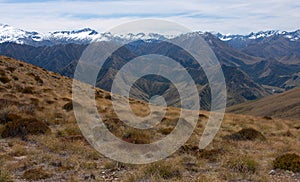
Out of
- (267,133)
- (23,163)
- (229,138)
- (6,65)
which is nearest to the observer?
(23,163)

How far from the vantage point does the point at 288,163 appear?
→ 14781mm

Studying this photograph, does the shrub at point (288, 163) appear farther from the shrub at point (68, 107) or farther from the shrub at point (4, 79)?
the shrub at point (4, 79)

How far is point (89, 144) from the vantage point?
62.0 feet

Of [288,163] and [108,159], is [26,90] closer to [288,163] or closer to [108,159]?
[108,159]

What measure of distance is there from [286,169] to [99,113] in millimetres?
18929

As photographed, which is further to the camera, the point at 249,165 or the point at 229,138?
the point at 229,138

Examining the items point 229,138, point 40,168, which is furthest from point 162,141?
point 40,168

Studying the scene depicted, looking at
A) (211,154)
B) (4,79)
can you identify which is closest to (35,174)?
(211,154)

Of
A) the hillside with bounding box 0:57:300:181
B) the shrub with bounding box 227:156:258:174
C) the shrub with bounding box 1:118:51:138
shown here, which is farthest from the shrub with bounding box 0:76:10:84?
the shrub with bounding box 227:156:258:174

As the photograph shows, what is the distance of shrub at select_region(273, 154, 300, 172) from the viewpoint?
14422mm

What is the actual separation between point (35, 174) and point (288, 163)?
37.3 ft

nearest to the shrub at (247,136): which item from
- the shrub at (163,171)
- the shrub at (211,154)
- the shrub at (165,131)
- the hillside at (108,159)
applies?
the hillside at (108,159)

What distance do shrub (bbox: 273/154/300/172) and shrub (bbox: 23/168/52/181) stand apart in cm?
1041

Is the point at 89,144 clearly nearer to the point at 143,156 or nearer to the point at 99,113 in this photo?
the point at 143,156
